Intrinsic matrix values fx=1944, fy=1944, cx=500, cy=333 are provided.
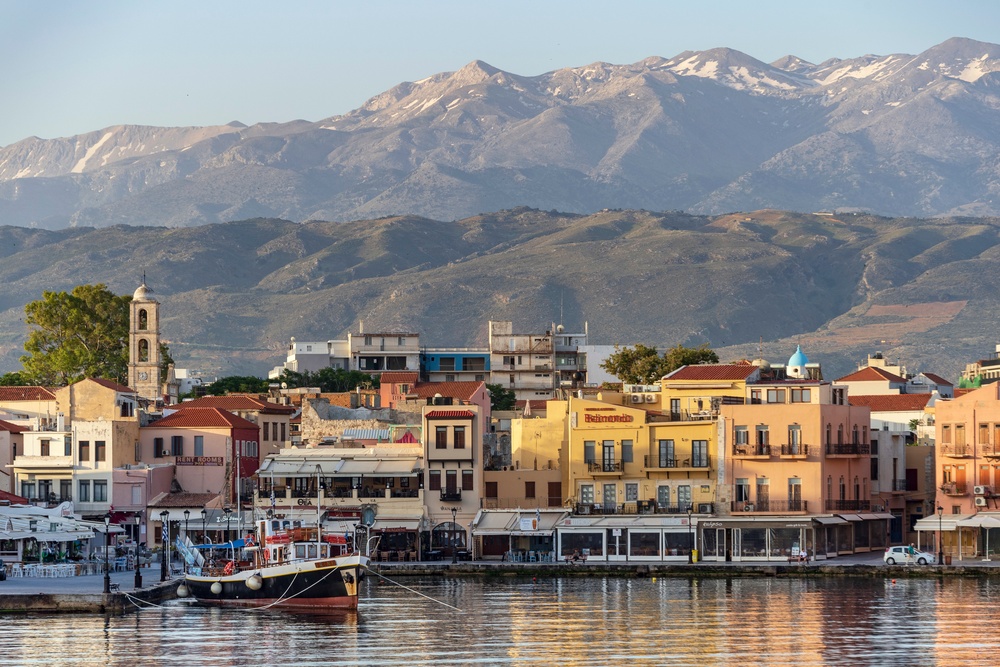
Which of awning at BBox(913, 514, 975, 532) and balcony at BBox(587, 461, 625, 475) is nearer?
awning at BBox(913, 514, 975, 532)

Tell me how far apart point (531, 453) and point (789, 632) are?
118 feet

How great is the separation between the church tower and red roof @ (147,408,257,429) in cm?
2765

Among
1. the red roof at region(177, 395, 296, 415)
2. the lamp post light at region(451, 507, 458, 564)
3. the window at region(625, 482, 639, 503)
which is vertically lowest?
the lamp post light at region(451, 507, 458, 564)

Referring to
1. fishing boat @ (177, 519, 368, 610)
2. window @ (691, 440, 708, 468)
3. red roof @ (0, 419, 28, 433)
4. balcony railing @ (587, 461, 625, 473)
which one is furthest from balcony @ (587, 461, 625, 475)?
red roof @ (0, 419, 28, 433)

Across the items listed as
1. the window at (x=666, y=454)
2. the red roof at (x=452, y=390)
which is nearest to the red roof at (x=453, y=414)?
the window at (x=666, y=454)

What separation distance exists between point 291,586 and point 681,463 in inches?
922

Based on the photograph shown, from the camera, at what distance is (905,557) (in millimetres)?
80438

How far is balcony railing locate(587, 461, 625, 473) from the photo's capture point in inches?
3428

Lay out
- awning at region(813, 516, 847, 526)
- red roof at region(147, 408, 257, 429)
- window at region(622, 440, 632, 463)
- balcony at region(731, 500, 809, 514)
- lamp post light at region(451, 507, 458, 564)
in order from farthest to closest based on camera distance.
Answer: red roof at region(147, 408, 257, 429), window at region(622, 440, 632, 463), lamp post light at region(451, 507, 458, 564), balcony at region(731, 500, 809, 514), awning at region(813, 516, 847, 526)

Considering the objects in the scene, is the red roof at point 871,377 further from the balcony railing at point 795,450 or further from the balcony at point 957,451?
the balcony railing at point 795,450

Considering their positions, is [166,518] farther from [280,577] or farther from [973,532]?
[973,532]

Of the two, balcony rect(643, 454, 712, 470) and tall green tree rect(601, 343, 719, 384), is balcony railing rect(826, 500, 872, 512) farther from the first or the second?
tall green tree rect(601, 343, 719, 384)

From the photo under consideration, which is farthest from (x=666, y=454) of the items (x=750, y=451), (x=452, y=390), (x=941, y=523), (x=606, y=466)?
(x=452, y=390)

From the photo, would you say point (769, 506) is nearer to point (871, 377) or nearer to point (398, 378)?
point (871, 377)
